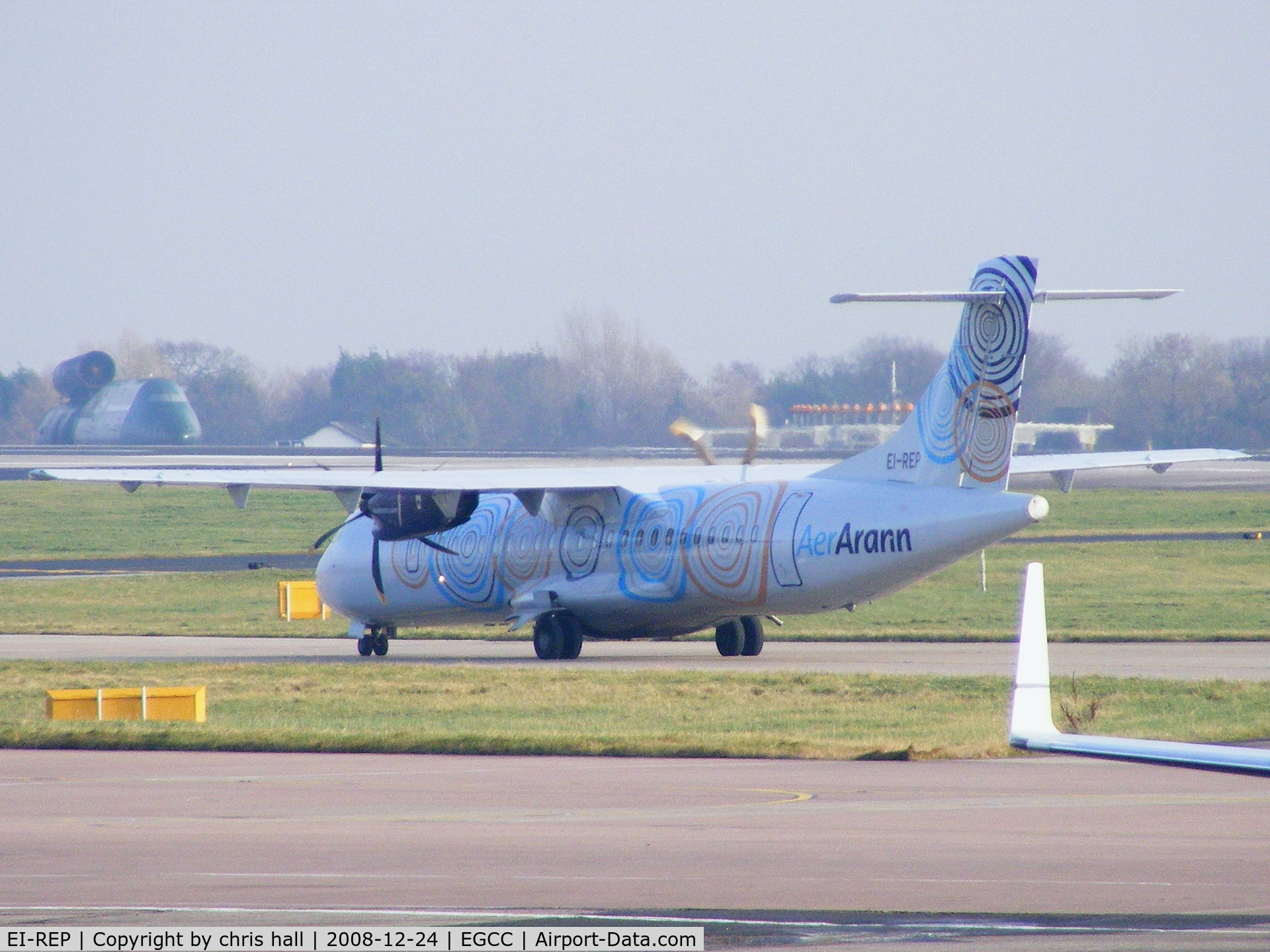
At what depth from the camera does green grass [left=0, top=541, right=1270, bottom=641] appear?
3344 cm

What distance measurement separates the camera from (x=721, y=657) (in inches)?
1155

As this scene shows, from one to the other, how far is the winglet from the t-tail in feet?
55.0

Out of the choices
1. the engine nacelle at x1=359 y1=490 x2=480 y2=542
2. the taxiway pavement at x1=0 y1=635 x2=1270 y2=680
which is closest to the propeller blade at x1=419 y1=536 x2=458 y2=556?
the engine nacelle at x1=359 y1=490 x2=480 y2=542

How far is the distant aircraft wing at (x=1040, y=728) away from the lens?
7.11 m

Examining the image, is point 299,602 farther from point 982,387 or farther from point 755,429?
point 982,387

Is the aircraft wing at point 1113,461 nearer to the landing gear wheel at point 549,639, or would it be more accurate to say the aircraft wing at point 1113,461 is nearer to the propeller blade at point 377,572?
the landing gear wheel at point 549,639

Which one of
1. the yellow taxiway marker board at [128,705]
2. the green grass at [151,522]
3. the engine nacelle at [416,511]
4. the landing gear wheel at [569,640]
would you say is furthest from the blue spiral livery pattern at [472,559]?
the green grass at [151,522]

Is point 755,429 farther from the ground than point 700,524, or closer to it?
farther from the ground

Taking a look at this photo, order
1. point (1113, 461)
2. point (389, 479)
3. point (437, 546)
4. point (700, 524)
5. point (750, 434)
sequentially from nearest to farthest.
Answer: point (700, 524)
point (389, 479)
point (1113, 461)
point (437, 546)
point (750, 434)

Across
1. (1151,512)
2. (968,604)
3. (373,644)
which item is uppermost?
(1151,512)

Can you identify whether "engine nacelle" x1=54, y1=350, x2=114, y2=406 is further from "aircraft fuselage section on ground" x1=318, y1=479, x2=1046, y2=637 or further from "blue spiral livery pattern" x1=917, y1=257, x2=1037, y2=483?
"blue spiral livery pattern" x1=917, y1=257, x2=1037, y2=483

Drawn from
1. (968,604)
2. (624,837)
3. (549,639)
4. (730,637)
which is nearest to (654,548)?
(730,637)

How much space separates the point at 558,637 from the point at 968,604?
12434mm

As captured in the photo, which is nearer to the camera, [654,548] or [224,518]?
[654,548]
